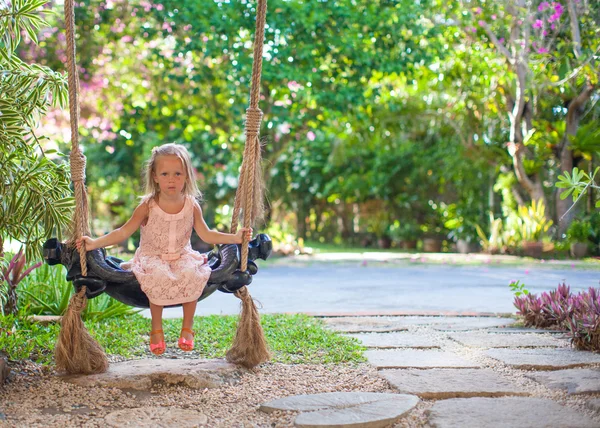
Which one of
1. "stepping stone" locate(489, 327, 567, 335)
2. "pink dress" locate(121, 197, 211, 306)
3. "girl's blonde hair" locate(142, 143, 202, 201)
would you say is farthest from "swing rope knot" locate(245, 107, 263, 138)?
"stepping stone" locate(489, 327, 567, 335)

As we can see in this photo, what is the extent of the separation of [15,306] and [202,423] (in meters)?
1.72

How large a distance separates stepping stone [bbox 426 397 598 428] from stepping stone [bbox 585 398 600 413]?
0.05m

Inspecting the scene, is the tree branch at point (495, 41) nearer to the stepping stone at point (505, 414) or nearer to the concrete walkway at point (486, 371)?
the concrete walkway at point (486, 371)

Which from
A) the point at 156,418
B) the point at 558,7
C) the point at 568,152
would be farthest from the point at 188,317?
the point at 568,152

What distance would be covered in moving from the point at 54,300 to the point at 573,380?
8.87 ft

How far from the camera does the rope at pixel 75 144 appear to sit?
236 cm

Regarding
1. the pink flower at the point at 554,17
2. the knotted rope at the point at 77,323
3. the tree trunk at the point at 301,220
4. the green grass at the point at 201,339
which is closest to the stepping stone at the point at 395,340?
the green grass at the point at 201,339

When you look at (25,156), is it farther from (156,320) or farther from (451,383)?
(451,383)

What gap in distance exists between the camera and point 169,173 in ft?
8.46

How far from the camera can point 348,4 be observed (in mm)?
8219

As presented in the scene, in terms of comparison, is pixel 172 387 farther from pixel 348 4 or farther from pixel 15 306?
pixel 348 4

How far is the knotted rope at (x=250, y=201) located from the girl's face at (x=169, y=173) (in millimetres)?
246

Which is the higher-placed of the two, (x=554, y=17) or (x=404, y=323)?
(x=554, y=17)

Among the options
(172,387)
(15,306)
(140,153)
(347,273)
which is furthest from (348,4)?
(172,387)
